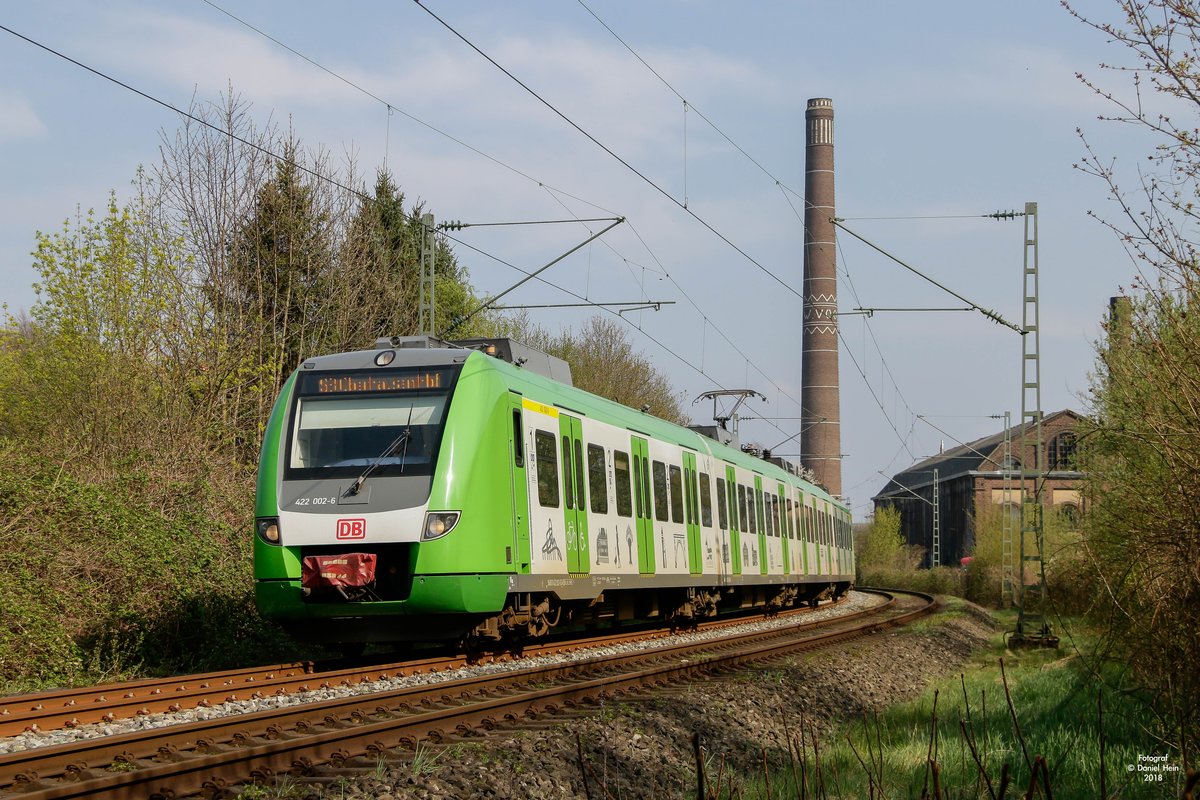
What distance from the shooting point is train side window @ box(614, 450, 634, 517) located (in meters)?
17.4

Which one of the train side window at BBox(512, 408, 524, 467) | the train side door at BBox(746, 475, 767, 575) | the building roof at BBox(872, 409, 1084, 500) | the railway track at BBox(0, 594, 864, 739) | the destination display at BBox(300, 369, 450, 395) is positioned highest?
the building roof at BBox(872, 409, 1084, 500)

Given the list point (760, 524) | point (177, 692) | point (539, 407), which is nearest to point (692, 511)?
point (760, 524)

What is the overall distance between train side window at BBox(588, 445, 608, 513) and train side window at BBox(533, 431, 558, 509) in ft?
3.84

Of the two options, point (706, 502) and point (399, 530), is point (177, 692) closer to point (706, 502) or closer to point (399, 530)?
point (399, 530)

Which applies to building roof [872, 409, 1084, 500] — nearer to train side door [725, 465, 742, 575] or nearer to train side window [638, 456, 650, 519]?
train side door [725, 465, 742, 575]

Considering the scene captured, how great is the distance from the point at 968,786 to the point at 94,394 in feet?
54.4

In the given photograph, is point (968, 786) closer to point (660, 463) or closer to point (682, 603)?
point (660, 463)

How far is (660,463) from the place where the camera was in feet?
63.8

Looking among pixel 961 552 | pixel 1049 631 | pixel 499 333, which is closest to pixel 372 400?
pixel 1049 631

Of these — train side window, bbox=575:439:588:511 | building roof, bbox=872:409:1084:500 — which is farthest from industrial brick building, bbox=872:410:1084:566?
train side window, bbox=575:439:588:511

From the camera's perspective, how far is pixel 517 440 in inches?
561

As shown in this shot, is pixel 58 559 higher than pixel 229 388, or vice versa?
pixel 229 388

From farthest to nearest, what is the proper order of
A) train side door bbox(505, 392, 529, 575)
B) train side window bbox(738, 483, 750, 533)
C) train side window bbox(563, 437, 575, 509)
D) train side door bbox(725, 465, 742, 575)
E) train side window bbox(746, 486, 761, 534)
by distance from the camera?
train side window bbox(746, 486, 761, 534) < train side window bbox(738, 483, 750, 533) < train side door bbox(725, 465, 742, 575) < train side window bbox(563, 437, 575, 509) < train side door bbox(505, 392, 529, 575)

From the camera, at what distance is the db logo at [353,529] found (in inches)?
499
